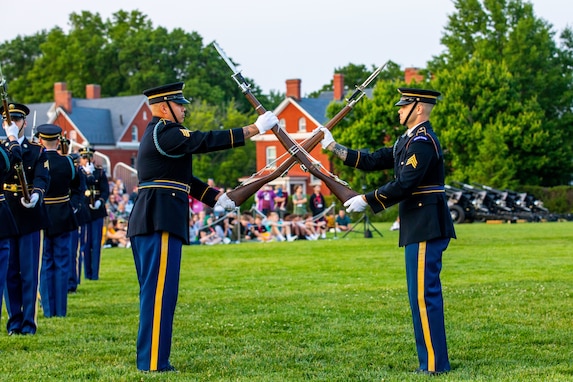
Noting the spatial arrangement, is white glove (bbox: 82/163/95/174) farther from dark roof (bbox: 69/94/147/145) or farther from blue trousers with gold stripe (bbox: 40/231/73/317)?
dark roof (bbox: 69/94/147/145)

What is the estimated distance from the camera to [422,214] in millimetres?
8141

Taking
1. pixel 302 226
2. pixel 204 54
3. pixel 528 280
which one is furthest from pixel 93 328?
pixel 204 54

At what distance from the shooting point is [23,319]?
10.7m

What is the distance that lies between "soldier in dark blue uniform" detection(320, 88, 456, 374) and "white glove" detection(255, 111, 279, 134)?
0.94 metres

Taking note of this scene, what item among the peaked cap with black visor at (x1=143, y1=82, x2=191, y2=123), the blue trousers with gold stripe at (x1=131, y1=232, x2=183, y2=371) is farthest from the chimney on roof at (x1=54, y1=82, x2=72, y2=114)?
the blue trousers with gold stripe at (x1=131, y1=232, x2=183, y2=371)

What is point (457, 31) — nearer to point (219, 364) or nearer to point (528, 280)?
point (528, 280)

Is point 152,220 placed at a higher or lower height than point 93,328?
higher

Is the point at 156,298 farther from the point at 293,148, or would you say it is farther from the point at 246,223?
the point at 246,223

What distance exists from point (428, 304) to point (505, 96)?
55958 millimetres

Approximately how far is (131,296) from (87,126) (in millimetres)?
69414

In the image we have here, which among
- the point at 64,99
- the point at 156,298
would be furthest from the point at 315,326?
the point at 64,99

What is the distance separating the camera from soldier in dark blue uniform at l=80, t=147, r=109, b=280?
1762 cm

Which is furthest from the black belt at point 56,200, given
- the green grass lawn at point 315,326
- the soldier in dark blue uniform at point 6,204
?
the soldier in dark blue uniform at point 6,204

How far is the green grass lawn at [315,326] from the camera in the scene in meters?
8.19
